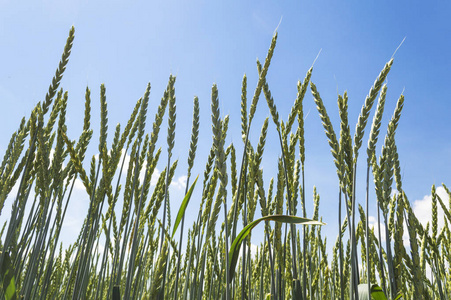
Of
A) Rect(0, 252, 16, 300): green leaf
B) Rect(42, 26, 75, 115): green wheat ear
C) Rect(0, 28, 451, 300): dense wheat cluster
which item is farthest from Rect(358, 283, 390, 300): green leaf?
Rect(42, 26, 75, 115): green wheat ear

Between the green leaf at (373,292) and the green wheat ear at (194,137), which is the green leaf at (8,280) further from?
the green leaf at (373,292)

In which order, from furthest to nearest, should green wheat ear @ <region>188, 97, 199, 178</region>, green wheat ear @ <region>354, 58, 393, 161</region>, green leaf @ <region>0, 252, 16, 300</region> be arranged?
green wheat ear @ <region>188, 97, 199, 178</region>, green wheat ear @ <region>354, 58, 393, 161</region>, green leaf @ <region>0, 252, 16, 300</region>

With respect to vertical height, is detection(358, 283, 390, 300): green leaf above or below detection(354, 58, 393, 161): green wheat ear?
below

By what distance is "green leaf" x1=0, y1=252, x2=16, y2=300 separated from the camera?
0.86 m

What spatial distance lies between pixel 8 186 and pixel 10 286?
655mm

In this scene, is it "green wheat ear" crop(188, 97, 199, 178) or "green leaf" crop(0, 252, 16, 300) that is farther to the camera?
"green wheat ear" crop(188, 97, 199, 178)

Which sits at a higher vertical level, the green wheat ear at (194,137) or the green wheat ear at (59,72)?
the green wheat ear at (59,72)

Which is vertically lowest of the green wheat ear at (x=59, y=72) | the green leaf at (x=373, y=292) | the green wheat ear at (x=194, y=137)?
the green leaf at (x=373, y=292)

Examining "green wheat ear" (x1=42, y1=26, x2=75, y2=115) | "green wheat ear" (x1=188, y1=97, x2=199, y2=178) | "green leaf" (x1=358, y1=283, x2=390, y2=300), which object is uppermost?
"green wheat ear" (x1=42, y1=26, x2=75, y2=115)

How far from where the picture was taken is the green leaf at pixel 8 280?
0.86m

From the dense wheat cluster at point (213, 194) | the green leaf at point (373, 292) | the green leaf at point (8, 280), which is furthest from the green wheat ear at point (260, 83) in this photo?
the green leaf at point (8, 280)

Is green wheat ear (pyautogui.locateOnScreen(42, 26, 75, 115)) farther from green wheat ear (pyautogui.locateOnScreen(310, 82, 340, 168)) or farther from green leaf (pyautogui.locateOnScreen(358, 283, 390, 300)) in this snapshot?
green leaf (pyautogui.locateOnScreen(358, 283, 390, 300))

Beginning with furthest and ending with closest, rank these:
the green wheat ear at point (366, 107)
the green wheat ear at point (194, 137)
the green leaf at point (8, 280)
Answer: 1. the green wheat ear at point (194, 137)
2. the green wheat ear at point (366, 107)
3. the green leaf at point (8, 280)

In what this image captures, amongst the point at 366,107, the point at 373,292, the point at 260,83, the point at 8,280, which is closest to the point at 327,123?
the point at 366,107
